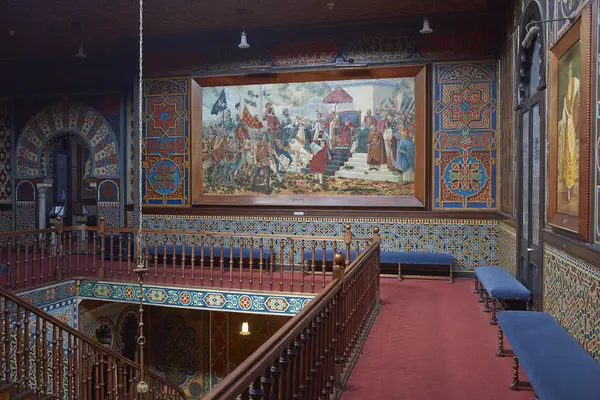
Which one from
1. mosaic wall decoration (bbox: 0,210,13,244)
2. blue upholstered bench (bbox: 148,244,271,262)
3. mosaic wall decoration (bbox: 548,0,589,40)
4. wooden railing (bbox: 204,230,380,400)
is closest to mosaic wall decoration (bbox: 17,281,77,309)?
blue upholstered bench (bbox: 148,244,271,262)

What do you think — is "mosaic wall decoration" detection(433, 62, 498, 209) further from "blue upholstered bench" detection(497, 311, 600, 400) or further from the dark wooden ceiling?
"blue upholstered bench" detection(497, 311, 600, 400)

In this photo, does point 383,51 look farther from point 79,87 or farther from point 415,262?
point 79,87

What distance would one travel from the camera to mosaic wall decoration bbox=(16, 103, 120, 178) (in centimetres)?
1055

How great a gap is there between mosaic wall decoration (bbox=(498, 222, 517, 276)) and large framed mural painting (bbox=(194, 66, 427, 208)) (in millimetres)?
1294

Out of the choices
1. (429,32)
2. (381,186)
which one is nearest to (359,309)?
(381,186)

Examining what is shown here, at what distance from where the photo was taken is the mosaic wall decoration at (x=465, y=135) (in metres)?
8.44

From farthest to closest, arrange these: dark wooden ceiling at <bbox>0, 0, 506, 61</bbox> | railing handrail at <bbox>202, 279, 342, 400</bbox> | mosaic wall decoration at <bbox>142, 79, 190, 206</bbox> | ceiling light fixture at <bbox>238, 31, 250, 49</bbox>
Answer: mosaic wall decoration at <bbox>142, 79, 190, 206</bbox>
ceiling light fixture at <bbox>238, 31, 250, 49</bbox>
dark wooden ceiling at <bbox>0, 0, 506, 61</bbox>
railing handrail at <bbox>202, 279, 342, 400</bbox>

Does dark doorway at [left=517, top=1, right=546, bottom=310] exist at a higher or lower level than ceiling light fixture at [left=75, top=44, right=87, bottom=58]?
lower

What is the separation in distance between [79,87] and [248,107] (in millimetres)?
3782

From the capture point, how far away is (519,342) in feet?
10.9

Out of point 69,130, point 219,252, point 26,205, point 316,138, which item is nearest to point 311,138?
point 316,138

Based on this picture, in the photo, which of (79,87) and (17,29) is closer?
(17,29)

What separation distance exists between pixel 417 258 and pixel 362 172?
5.75 feet

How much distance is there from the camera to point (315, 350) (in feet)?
10.6
